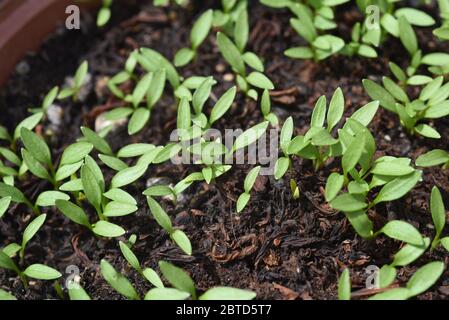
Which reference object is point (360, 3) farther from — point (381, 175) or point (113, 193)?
point (113, 193)

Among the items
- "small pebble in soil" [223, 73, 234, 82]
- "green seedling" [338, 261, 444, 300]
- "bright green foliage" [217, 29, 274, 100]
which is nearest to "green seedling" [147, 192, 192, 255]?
"green seedling" [338, 261, 444, 300]

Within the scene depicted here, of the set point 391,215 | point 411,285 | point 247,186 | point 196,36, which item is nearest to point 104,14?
point 196,36

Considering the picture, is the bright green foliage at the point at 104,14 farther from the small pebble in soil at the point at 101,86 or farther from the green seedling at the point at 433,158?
the green seedling at the point at 433,158

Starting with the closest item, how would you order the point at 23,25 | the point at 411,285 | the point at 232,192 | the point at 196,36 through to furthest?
the point at 411,285 → the point at 232,192 → the point at 196,36 → the point at 23,25

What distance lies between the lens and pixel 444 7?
6.50ft

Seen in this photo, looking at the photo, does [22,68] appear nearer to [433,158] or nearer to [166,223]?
[166,223]

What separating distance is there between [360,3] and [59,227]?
1.18 metres

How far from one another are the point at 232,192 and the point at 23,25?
1.01m

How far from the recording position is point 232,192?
1.77m

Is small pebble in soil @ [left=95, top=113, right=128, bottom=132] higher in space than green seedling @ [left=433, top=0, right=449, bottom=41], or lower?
higher

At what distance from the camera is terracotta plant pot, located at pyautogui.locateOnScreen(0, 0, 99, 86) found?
7.06ft

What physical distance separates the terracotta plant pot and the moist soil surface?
0.04m

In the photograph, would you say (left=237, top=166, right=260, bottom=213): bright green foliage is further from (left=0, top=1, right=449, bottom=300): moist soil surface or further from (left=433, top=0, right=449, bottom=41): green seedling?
(left=433, top=0, right=449, bottom=41): green seedling

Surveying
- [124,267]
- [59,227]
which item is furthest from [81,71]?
[124,267]
